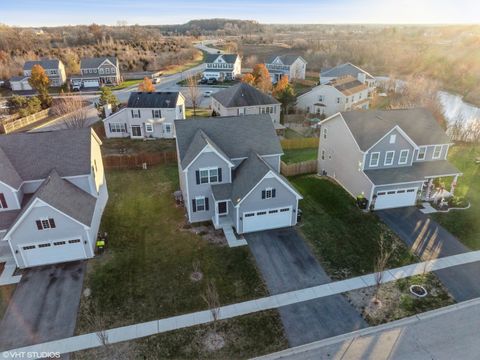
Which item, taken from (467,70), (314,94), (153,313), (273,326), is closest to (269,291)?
(273,326)

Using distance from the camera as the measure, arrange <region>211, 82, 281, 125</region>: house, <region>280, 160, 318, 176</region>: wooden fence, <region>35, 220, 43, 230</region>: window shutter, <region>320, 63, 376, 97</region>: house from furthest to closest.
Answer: <region>320, 63, 376, 97</region>: house → <region>211, 82, 281, 125</region>: house → <region>280, 160, 318, 176</region>: wooden fence → <region>35, 220, 43, 230</region>: window shutter

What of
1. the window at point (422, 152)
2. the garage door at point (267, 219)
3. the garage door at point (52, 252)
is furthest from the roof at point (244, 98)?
the garage door at point (52, 252)

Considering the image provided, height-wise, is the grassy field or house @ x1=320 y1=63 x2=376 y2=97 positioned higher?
house @ x1=320 y1=63 x2=376 y2=97

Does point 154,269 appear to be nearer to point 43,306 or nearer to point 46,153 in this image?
→ point 43,306

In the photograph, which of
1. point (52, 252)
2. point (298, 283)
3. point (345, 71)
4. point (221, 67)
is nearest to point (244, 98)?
point (298, 283)

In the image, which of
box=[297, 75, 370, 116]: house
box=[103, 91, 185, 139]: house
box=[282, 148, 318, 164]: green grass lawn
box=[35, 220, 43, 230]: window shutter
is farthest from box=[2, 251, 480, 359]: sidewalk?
box=[297, 75, 370, 116]: house

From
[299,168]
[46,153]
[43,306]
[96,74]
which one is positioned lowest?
[43,306]

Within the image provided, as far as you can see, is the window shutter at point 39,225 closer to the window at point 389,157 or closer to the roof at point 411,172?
the roof at point 411,172

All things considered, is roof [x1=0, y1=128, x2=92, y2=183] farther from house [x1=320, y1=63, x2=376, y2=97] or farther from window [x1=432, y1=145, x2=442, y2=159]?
house [x1=320, y1=63, x2=376, y2=97]
